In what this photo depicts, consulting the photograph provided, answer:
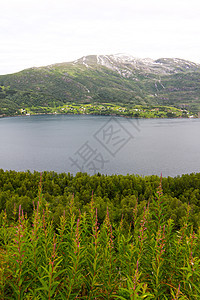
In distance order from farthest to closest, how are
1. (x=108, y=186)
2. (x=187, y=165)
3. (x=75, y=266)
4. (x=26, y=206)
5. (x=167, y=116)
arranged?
(x=167, y=116)
(x=187, y=165)
(x=108, y=186)
(x=26, y=206)
(x=75, y=266)

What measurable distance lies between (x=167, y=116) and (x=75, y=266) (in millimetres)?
204725

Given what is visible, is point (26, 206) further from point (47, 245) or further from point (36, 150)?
point (36, 150)

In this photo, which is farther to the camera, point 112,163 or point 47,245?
point 112,163

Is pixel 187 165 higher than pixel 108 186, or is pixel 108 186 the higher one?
pixel 108 186

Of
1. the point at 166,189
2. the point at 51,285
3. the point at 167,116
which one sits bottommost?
the point at 166,189

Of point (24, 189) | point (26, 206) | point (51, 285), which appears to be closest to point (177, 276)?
point (51, 285)

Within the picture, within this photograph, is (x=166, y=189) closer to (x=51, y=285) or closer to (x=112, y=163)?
(x=51, y=285)

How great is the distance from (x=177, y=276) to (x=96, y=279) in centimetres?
181

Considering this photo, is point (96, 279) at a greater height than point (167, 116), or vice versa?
point (167, 116)

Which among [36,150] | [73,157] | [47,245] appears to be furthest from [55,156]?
[47,245]

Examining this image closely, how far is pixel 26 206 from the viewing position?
1370 cm

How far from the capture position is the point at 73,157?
58562mm

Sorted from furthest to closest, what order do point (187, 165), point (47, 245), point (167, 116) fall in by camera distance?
point (167, 116), point (187, 165), point (47, 245)

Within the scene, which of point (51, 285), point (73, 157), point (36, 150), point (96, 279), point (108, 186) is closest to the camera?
point (51, 285)
